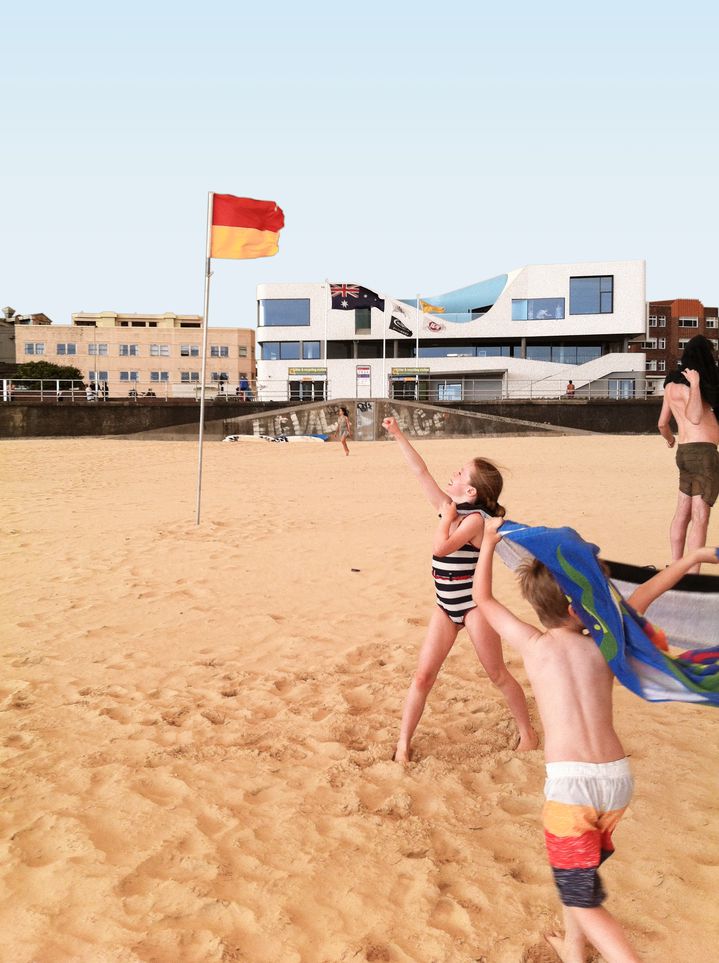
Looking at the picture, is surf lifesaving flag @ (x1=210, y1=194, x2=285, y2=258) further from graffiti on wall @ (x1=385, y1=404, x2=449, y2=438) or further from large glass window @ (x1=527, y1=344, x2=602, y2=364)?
large glass window @ (x1=527, y1=344, x2=602, y2=364)

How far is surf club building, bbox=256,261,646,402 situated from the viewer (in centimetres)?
4969

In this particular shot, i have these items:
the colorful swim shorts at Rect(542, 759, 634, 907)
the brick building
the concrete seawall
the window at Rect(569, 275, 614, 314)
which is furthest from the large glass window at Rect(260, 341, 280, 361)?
the colorful swim shorts at Rect(542, 759, 634, 907)

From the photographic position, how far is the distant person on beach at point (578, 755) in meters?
2.17

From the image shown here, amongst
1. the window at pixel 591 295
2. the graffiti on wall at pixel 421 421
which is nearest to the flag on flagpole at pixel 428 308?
the window at pixel 591 295

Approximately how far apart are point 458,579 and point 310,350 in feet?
169

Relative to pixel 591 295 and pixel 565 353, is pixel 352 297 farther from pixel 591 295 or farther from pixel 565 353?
pixel 591 295

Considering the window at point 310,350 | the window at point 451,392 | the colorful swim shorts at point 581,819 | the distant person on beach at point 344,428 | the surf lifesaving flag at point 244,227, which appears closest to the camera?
the colorful swim shorts at point 581,819

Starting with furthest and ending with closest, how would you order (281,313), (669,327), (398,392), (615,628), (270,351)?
(669,327) → (270,351) → (281,313) → (398,392) → (615,628)

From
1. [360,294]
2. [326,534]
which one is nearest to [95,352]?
[360,294]

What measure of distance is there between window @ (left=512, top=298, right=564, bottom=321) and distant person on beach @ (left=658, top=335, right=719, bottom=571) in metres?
46.1

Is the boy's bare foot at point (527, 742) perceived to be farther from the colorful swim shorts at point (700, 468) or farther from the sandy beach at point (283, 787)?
the colorful swim shorts at point (700, 468)

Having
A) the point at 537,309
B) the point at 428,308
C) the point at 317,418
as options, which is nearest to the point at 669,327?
the point at 537,309

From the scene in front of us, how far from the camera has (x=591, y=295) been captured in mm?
50250

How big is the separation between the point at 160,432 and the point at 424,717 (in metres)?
29.7
